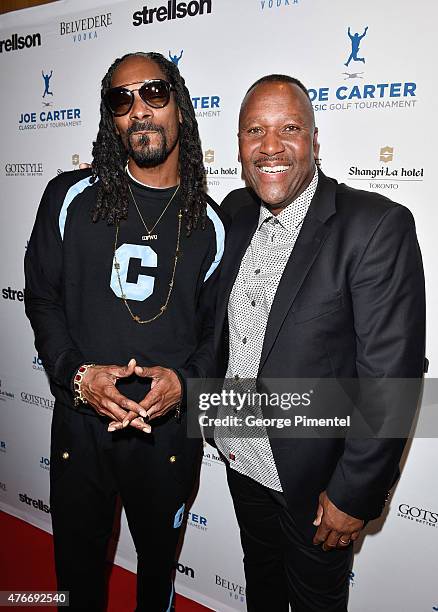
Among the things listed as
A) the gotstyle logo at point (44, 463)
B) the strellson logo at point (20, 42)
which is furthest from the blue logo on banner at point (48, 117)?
the gotstyle logo at point (44, 463)

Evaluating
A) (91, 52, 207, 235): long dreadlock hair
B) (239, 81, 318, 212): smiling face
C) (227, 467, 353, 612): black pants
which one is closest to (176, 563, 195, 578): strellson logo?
(227, 467, 353, 612): black pants

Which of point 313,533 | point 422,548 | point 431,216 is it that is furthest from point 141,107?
point 422,548

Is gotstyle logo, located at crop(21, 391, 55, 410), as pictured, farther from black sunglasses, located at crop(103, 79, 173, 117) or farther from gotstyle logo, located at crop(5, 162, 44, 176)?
black sunglasses, located at crop(103, 79, 173, 117)

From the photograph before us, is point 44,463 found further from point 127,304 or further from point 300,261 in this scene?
point 300,261

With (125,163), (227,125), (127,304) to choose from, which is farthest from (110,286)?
(227,125)

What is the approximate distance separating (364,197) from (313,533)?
3.32ft

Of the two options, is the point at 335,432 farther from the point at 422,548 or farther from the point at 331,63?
the point at 331,63

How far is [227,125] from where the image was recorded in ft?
7.43

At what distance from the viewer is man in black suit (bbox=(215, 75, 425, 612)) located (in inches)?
55.3

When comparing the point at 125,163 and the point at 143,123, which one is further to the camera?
the point at 125,163

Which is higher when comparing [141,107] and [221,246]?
[141,107]

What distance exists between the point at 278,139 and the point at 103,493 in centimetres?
134

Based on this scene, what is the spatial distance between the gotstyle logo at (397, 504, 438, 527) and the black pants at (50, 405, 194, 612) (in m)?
0.87

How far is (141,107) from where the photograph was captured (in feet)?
5.88
